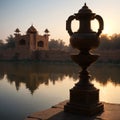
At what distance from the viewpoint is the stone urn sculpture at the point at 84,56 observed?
3.18m

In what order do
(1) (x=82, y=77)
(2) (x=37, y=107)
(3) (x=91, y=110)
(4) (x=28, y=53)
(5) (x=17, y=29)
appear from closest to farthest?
(3) (x=91, y=110) → (1) (x=82, y=77) → (2) (x=37, y=107) → (4) (x=28, y=53) → (5) (x=17, y=29)

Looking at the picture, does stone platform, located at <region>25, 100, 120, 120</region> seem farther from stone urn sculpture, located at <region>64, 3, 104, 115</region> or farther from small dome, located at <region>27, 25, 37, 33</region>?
small dome, located at <region>27, 25, 37, 33</region>

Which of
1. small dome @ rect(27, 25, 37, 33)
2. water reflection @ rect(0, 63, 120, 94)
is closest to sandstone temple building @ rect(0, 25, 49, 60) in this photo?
small dome @ rect(27, 25, 37, 33)

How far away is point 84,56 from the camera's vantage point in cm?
325

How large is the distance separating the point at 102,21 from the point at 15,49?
30.9 metres

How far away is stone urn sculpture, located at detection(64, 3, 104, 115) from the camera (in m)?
3.18

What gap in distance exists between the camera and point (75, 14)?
3.27 meters

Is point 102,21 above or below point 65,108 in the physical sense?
above

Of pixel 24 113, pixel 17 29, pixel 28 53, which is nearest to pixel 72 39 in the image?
pixel 24 113

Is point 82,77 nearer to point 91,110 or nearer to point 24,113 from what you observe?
point 91,110

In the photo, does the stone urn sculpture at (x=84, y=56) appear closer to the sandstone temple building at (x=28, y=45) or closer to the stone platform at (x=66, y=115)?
the stone platform at (x=66, y=115)

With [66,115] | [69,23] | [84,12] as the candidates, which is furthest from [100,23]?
[66,115]

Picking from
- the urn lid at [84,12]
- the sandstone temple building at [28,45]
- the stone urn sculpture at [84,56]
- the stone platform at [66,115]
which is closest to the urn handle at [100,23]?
the stone urn sculpture at [84,56]

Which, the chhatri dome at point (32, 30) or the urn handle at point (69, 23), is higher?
the chhatri dome at point (32, 30)
